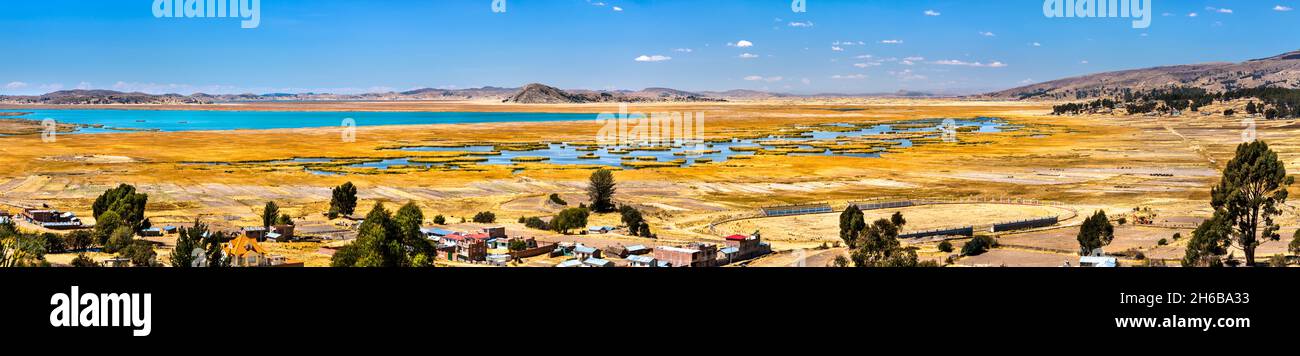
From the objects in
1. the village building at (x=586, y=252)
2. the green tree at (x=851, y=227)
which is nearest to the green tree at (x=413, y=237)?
the village building at (x=586, y=252)

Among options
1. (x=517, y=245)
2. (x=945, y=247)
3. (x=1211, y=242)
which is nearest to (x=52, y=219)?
(x=517, y=245)

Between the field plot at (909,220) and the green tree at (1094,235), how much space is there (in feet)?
24.8

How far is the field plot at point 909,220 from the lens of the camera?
35.2 m

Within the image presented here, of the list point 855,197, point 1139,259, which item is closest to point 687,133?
point 855,197

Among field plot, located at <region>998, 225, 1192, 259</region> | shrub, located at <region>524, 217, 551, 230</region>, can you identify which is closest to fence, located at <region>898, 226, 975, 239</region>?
field plot, located at <region>998, 225, 1192, 259</region>

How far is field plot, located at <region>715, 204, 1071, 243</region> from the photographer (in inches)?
1385

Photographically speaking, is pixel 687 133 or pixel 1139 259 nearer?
pixel 1139 259

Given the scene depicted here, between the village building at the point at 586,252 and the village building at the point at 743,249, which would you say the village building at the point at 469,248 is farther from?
the village building at the point at 743,249

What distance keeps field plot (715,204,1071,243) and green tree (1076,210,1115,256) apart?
7.56m

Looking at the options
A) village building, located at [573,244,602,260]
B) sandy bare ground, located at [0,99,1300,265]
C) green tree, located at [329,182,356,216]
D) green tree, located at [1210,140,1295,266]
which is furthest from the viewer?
sandy bare ground, located at [0,99,1300,265]

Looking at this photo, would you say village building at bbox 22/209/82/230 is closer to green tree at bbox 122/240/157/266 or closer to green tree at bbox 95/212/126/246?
green tree at bbox 95/212/126/246
